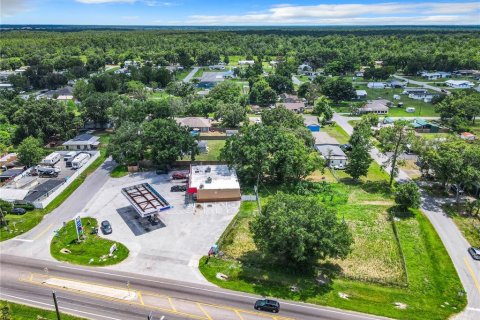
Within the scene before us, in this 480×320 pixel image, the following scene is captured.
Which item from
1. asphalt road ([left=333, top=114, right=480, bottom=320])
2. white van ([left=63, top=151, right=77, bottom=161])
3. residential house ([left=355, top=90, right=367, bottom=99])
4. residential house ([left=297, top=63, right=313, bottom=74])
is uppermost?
residential house ([left=297, top=63, right=313, bottom=74])

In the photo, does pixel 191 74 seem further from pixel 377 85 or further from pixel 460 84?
pixel 460 84

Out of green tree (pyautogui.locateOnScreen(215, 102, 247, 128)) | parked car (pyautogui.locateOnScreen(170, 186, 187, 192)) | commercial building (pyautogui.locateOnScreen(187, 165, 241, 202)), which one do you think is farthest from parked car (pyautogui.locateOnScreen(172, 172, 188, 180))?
green tree (pyautogui.locateOnScreen(215, 102, 247, 128))

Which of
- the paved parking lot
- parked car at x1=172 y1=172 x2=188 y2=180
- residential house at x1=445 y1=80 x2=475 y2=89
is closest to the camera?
the paved parking lot

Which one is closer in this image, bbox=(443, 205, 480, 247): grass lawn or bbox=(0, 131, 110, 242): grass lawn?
bbox=(443, 205, 480, 247): grass lawn

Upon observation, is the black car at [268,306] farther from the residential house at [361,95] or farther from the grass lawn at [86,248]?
the residential house at [361,95]

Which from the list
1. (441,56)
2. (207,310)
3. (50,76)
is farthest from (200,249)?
(441,56)

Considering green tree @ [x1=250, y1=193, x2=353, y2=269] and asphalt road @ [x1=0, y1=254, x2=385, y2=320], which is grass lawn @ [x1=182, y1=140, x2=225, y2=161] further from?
asphalt road @ [x1=0, y1=254, x2=385, y2=320]
